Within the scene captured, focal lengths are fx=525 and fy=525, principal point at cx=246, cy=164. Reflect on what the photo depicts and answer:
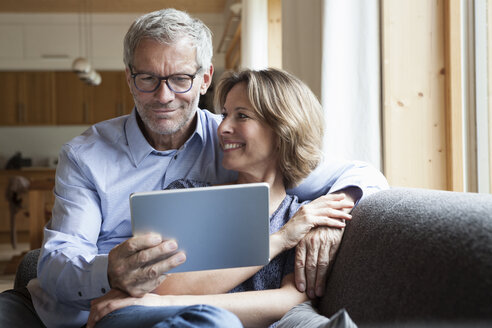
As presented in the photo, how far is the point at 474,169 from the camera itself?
1972 millimetres

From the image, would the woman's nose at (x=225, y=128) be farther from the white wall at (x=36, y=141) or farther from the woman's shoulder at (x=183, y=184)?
the white wall at (x=36, y=141)

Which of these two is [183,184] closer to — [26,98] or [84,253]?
[84,253]

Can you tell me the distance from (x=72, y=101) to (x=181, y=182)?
7309mm

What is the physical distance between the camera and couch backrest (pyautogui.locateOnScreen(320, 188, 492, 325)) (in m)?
0.81

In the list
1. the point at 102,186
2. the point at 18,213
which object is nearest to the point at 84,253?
the point at 102,186

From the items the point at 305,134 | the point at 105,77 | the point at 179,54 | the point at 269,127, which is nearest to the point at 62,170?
the point at 179,54

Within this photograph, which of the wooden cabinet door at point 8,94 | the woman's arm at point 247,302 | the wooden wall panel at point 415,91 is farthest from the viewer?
the wooden cabinet door at point 8,94

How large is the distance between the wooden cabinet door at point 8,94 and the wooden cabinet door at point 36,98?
0.26 ft

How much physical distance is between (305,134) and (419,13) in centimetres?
85

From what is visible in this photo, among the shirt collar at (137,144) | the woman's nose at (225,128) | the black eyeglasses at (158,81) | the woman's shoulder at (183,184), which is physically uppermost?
Result: the black eyeglasses at (158,81)

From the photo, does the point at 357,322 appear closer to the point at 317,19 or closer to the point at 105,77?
→ the point at 317,19

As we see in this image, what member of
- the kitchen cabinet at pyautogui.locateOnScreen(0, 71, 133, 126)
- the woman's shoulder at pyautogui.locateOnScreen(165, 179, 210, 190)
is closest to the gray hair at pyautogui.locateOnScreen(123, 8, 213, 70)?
the woman's shoulder at pyautogui.locateOnScreen(165, 179, 210, 190)

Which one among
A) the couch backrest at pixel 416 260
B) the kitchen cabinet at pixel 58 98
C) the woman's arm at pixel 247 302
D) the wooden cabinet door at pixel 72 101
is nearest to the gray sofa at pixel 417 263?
the couch backrest at pixel 416 260

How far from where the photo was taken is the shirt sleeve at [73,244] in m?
1.36
